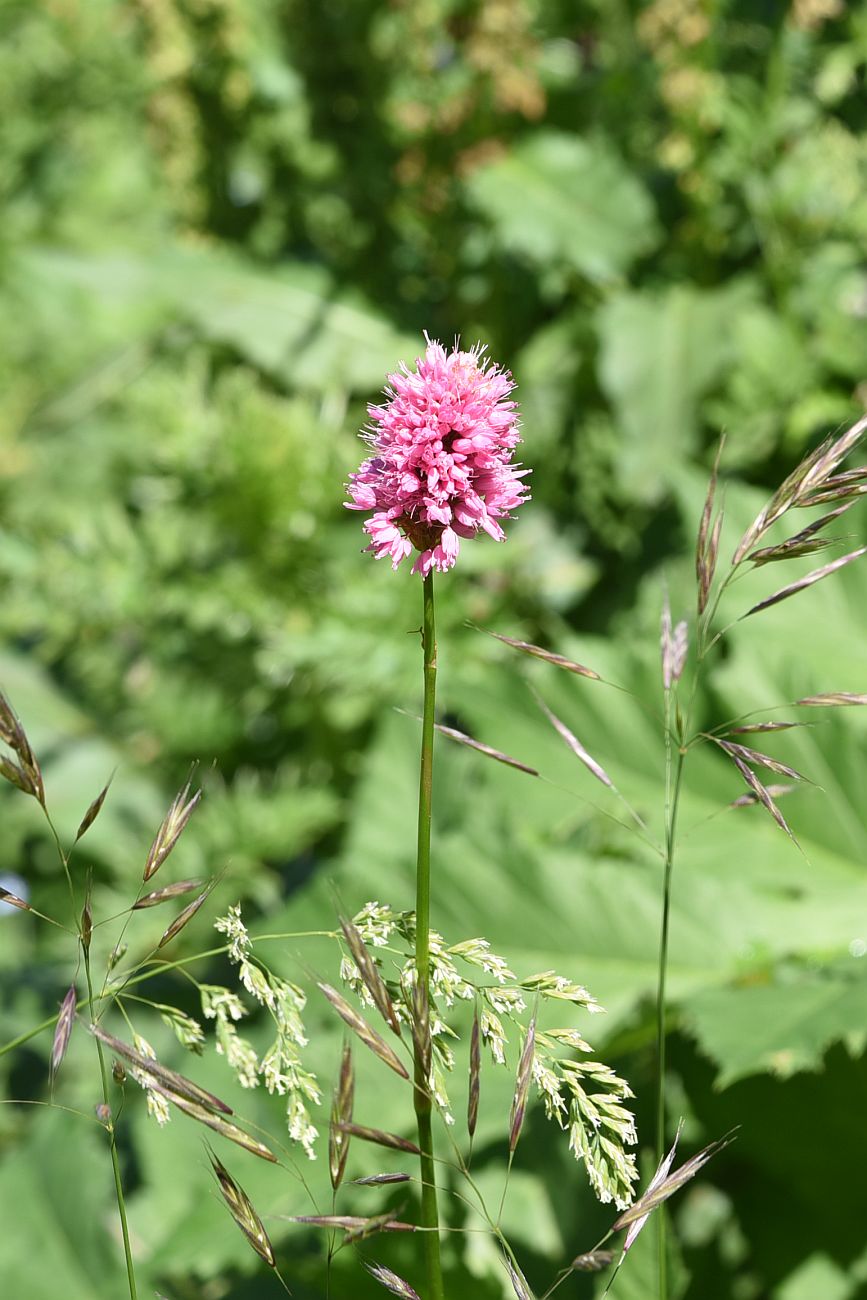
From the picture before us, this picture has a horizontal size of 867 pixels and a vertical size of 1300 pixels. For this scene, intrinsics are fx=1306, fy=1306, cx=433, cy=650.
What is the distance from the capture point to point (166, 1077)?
509 mm

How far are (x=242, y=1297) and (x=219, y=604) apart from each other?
930mm

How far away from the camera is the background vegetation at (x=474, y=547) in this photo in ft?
4.23

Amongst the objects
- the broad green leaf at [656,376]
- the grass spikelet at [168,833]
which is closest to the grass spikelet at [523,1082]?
the grass spikelet at [168,833]

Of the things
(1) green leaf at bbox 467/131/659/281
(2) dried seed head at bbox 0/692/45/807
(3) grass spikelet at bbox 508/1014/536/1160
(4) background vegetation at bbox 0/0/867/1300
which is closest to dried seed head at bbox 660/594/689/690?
(3) grass spikelet at bbox 508/1014/536/1160

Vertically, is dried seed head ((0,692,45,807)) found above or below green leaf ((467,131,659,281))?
below

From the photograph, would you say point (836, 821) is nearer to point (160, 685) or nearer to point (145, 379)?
point (160, 685)

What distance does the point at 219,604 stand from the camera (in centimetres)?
188

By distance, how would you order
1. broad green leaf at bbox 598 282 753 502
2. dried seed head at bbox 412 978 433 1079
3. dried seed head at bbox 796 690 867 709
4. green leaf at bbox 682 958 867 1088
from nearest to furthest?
Answer: 1. dried seed head at bbox 412 978 433 1079
2. dried seed head at bbox 796 690 867 709
3. green leaf at bbox 682 958 867 1088
4. broad green leaf at bbox 598 282 753 502

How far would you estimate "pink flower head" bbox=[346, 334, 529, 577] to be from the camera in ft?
1.66

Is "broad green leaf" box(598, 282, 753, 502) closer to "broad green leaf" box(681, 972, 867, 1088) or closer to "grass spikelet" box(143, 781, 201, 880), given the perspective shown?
"broad green leaf" box(681, 972, 867, 1088)

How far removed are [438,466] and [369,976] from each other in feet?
0.65

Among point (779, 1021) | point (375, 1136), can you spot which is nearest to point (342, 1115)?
point (375, 1136)

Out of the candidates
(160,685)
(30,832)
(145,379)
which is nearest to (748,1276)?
(160,685)

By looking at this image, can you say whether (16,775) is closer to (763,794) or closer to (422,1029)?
(422,1029)
